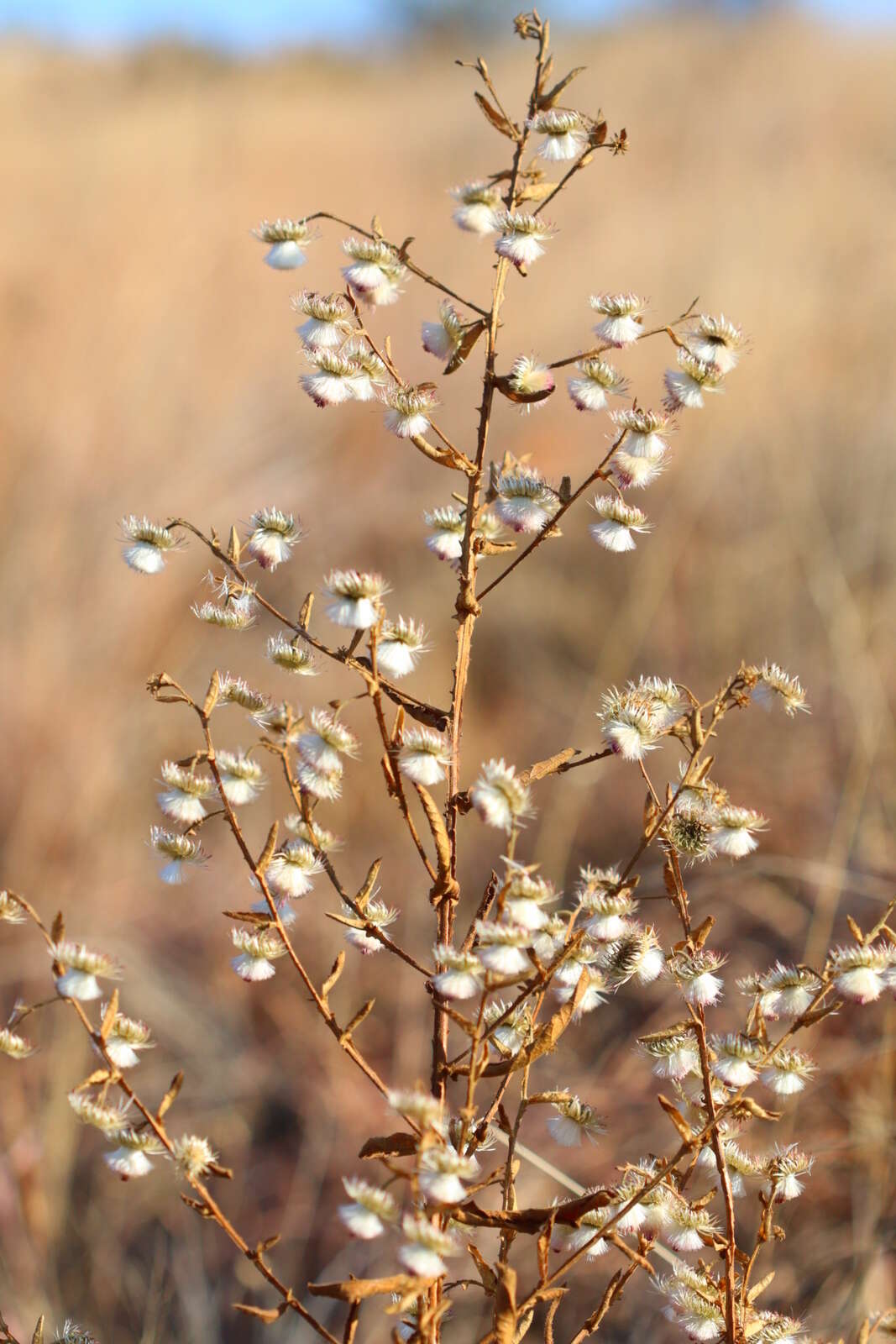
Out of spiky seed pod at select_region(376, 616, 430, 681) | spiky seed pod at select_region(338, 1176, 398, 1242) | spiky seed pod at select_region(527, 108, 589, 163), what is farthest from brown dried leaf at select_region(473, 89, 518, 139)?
spiky seed pod at select_region(338, 1176, 398, 1242)

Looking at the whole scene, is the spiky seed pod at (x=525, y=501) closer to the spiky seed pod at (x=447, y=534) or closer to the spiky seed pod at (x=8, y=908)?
the spiky seed pod at (x=447, y=534)

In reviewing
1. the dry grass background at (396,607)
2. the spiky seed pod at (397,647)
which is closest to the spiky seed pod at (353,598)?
the spiky seed pod at (397,647)

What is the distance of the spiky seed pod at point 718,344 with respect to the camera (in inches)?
33.0

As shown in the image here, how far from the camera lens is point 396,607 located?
167 inches

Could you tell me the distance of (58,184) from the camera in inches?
306

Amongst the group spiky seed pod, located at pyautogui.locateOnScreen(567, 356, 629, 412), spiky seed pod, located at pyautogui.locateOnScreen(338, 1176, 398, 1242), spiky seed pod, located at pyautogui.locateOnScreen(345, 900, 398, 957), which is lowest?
spiky seed pod, located at pyautogui.locateOnScreen(338, 1176, 398, 1242)

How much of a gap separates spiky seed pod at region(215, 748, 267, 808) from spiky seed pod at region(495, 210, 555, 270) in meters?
0.38

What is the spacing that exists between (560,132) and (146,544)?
42cm

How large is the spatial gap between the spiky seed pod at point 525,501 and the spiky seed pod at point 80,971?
409 mm

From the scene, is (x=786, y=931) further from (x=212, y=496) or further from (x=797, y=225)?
(x=797, y=225)

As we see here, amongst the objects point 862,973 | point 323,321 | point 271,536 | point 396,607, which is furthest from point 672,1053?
point 396,607

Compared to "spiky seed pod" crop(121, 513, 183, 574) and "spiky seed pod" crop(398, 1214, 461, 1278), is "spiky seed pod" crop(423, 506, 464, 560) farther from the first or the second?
"spiky seed pod" crop(398, 1214, 461, 1278)

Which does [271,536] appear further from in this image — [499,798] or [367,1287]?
[367,1287]

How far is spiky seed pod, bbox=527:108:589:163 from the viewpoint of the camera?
2.73 feet
